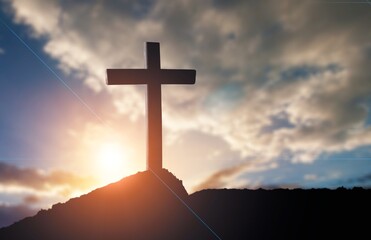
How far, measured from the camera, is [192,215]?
1166cm

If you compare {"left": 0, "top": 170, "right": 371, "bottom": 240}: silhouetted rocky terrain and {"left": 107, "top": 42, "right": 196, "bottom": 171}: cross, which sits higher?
{"left": 107, "top": 42, "right": 196, "bottom": 171}: cross

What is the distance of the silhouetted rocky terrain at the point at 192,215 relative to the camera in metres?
10.9

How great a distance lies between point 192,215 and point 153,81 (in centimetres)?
433

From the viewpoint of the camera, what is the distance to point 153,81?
13625 mm

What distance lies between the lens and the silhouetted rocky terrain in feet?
35.7

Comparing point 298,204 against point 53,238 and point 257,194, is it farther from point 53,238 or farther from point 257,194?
point 53,238

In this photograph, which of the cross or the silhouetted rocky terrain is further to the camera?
the cross

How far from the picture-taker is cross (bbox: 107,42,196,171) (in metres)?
13.2

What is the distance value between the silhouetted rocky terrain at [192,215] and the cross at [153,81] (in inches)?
31.8

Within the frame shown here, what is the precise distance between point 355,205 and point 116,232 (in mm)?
6112

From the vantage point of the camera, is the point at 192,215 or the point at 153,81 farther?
the point at 153,81

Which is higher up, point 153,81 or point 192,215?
point 153,81

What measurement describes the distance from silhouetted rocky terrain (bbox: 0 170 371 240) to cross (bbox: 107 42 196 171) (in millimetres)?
808

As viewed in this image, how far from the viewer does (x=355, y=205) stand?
11.5 meters
